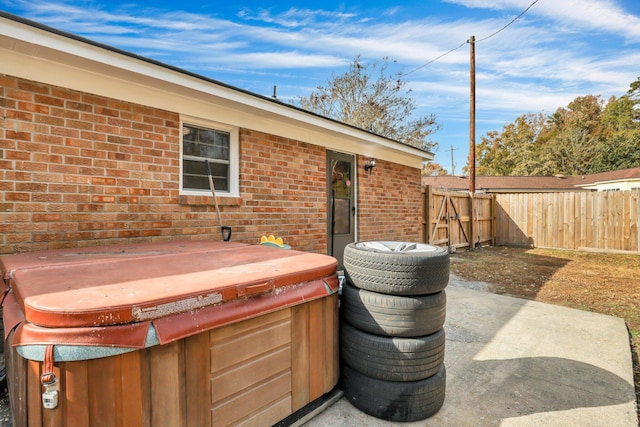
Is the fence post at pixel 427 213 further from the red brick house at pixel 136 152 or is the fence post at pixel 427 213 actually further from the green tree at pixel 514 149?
the green tree at pixel 514 149

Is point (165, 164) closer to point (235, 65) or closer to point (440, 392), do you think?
point (440, 392)

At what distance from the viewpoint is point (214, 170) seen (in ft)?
13.5

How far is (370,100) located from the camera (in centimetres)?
1795

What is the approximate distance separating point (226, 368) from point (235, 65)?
13.8 meters

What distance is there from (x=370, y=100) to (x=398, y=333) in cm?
1780

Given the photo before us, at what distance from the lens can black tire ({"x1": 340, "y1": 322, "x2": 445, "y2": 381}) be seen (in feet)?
6.35

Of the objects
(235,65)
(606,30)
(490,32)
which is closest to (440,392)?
(490,32)

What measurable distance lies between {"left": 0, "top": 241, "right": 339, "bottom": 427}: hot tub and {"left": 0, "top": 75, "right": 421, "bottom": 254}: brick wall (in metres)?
0.76

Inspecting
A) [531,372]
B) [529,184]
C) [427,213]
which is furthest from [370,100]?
[531,372]

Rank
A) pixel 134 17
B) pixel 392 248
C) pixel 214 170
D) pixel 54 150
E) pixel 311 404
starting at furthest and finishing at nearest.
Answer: pixel 134 17, pixel 214 170, pixel 54 150, pixel 392 248, pixel 311 404

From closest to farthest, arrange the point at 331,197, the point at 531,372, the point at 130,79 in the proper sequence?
1. the point at 531,372
2. the point at 130,79
3. the point at 331,197

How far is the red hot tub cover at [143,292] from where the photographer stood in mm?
1103

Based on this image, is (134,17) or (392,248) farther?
(134,17)

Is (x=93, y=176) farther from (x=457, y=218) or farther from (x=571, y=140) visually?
(x=571, y=140)
